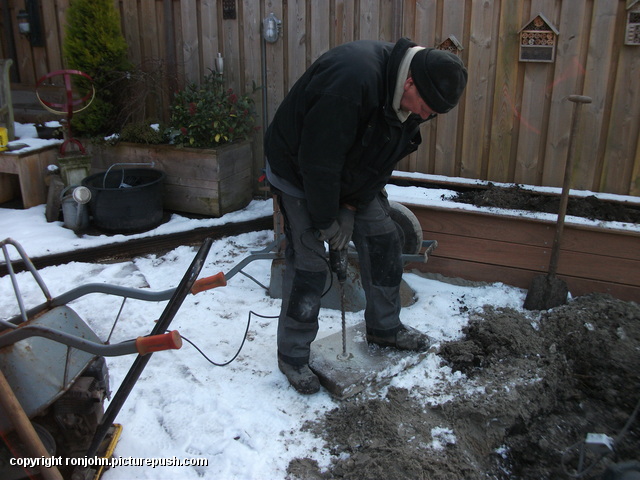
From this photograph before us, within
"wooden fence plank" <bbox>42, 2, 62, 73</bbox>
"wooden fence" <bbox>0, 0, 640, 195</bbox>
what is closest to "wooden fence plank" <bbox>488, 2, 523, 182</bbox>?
"wooden fence" <bbox>0, 0, 640, 195</bbox>

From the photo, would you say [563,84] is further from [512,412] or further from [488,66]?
[512,412]

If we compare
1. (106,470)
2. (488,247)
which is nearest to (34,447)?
(106,470)

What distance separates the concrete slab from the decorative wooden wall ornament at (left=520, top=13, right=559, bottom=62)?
2.63m

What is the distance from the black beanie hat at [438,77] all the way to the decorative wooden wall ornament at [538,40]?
7.71 ft

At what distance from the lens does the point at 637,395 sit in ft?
10.0

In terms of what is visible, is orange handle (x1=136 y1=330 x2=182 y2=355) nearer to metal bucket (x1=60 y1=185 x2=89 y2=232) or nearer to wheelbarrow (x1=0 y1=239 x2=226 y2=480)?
wheelbarrow (x1=0 y1=239 x2=226 y2=480)

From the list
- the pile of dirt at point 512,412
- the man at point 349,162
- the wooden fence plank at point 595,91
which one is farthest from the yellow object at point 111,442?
the wooden fence plank at point 595,91

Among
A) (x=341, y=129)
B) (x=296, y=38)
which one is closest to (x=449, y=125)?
(x=296, y=38)

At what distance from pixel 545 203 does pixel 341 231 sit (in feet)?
6.75

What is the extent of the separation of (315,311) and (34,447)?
153 centimetres

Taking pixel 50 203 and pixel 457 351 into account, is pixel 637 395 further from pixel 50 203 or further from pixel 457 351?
pixel 50 203

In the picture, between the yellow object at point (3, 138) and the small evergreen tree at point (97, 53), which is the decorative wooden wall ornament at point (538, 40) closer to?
the small evergreen tree at point (97, 53)

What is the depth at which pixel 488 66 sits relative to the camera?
4809 millimetres

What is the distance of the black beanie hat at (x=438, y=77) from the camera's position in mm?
2566
